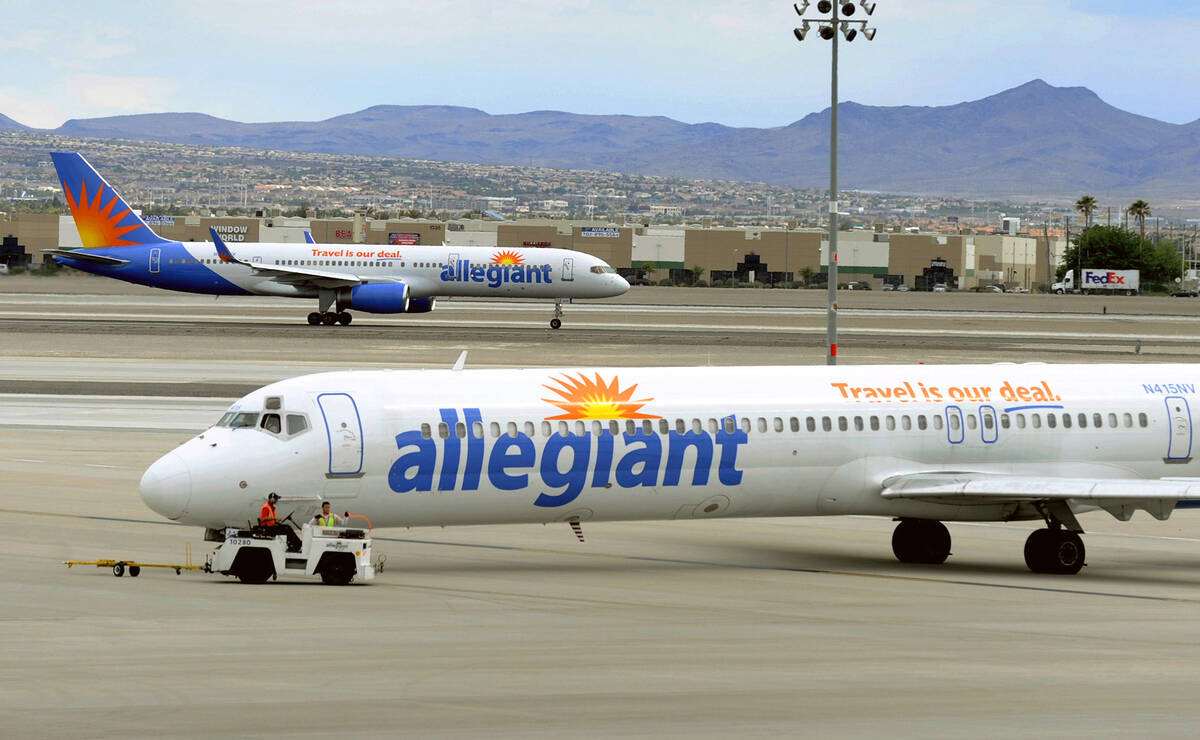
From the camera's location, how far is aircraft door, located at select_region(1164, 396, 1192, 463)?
27125 mm

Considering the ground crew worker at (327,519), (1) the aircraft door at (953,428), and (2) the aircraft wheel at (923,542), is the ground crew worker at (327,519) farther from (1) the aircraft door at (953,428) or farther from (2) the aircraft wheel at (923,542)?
(1) the aircraft door at (953,428)

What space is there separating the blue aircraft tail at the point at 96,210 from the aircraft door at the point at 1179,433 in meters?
63.7

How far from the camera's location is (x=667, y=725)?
14.9 m

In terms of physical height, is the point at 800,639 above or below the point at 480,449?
below

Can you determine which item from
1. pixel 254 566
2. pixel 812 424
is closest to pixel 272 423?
pixel 254 566

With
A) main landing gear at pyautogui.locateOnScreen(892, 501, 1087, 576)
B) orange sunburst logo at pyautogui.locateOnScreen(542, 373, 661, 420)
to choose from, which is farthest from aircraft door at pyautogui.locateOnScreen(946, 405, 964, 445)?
orange sunburst logo at pyautogui.locateOnScreen(542, 373, 661, 420)

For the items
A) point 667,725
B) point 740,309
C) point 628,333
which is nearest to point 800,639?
point 667,725

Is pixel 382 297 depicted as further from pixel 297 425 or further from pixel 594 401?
pixel 297 425

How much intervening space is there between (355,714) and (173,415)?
105ft

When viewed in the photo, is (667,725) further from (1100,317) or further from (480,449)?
(1100,317)

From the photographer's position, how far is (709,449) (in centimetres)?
2461

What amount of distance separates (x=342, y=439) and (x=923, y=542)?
32.2 ft

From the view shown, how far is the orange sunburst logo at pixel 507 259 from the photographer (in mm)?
84125

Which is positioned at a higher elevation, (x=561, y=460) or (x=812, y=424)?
(x=812, y=424)
